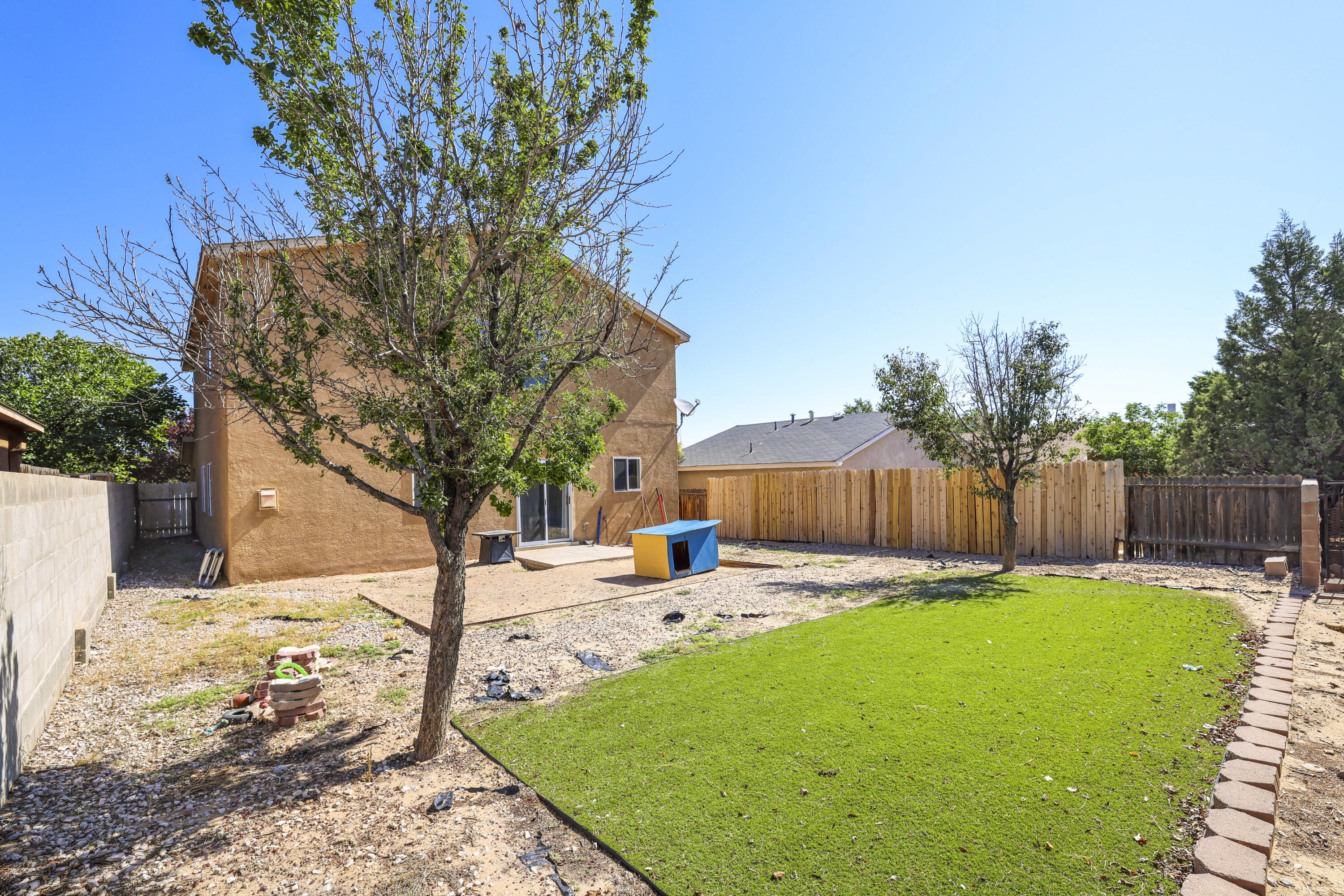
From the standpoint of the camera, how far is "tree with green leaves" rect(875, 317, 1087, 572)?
31.5 feet

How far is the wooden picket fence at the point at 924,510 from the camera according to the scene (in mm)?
11297

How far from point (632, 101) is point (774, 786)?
4.00m

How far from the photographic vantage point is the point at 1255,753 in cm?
336

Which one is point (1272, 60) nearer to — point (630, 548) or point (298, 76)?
point (298, 76)

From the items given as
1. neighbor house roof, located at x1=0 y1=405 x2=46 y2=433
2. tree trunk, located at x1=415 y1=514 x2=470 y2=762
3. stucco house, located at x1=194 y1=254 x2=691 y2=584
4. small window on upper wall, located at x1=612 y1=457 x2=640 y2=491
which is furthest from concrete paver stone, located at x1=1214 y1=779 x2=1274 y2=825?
neighbor house roof, located at x1=0 y1=405 x2=46 y2=433

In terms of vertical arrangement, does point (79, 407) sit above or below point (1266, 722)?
above

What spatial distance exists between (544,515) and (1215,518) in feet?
41.5

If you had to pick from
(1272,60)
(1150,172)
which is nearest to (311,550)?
(1150,172)

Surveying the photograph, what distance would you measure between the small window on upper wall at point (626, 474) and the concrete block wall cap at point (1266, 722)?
12263mm

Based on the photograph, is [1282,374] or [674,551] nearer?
[674,551]

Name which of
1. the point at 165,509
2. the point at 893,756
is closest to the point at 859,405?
the point at 165,509

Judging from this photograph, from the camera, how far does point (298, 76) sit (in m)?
3.09

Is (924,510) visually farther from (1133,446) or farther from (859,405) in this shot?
(859,405)

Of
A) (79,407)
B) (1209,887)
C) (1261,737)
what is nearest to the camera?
(1209,887)
